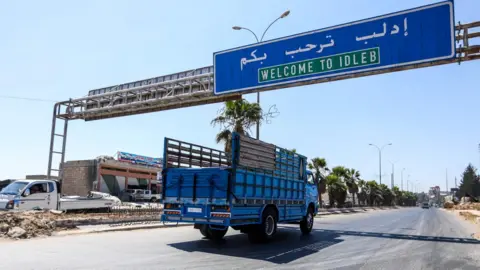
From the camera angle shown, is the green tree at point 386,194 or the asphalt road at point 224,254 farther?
the green tree at point 386,194

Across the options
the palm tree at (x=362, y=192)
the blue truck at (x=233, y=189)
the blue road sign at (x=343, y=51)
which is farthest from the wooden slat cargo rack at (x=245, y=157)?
the palm tree at (x=362, y=192)

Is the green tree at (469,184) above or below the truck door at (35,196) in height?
above

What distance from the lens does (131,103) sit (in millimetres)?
22109

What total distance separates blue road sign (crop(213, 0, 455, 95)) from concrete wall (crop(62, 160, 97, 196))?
31.5m

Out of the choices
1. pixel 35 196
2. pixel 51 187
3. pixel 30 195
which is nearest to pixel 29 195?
pixel 30 195

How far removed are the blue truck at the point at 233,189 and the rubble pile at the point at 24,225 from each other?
14.9 feet

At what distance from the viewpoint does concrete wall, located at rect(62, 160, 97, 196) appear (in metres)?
43.2

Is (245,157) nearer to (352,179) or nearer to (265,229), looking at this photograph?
(265,229)

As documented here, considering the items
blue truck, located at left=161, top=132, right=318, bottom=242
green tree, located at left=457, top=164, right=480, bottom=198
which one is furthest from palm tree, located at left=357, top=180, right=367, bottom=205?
blue truck, located at left=161, top=132, right=318, bottom=242

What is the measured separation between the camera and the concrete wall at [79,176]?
43219 millimetres

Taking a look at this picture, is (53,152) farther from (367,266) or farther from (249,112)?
(367,266)

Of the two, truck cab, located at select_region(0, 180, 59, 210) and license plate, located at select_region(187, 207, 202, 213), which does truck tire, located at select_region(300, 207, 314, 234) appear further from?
truck cab, located at select_region(0, 180, 59, 210)

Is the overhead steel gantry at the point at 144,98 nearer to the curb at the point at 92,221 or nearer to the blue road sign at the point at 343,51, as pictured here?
the blue road sign at the point at 343,51

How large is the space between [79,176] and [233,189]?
3834 cm
